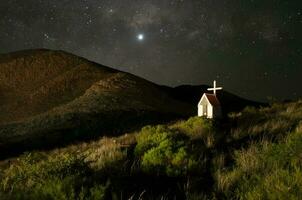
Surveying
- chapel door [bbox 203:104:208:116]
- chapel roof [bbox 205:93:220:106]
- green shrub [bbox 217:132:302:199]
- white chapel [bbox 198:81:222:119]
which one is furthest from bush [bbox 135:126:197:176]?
chapel door [bbox 203:104:208:116]

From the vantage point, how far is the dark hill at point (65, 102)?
38656 millimetres

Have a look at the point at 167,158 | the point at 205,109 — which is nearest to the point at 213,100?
the point at 205,109

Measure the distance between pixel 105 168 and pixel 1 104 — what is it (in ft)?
171

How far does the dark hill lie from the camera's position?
38656mm

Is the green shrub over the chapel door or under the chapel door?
under

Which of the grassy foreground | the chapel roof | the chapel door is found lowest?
the grassy foreground

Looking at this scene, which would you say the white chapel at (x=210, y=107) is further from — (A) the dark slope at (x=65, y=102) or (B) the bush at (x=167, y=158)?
(B) the bush at (x=167, y=158)

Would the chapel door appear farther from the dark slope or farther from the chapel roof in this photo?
the dark slope

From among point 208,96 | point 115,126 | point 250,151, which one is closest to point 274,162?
point 250,151

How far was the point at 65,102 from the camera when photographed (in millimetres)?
55250

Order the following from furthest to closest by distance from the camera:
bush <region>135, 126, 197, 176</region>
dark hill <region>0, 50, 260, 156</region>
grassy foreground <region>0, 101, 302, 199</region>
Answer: dark hill <region>0, 50, 260, 156</region> < bush <region>135, 126, 197, 176</region> < grassy foreground <region>0, 101, 302, 199</region>

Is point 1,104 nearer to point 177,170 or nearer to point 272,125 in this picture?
point 272,125

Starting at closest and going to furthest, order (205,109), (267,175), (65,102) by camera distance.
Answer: (267,175)
(205,109)
(65,102)

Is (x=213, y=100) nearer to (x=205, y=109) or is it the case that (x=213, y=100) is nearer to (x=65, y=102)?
(x=205, y=109)
